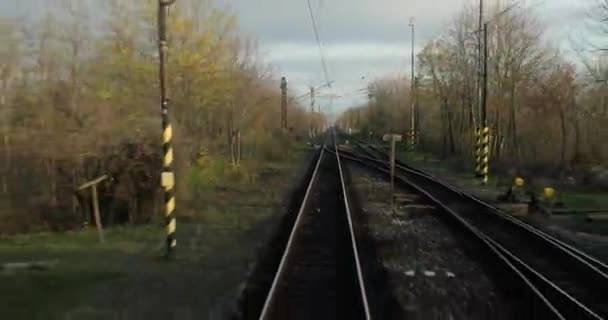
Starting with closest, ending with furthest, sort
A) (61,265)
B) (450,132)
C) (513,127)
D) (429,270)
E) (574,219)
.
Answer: (61,265) → (429,270) → (574,219) → (513,127) → (450,132)

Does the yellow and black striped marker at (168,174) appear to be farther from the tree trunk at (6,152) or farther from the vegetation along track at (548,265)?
the vegetation along track at (548,265)

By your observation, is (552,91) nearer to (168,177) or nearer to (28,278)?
(168,177)

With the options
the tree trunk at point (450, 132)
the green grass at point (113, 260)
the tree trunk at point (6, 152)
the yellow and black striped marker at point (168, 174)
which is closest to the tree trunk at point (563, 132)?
the tree trunk at point (450, 132)

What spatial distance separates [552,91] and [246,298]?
31954mm

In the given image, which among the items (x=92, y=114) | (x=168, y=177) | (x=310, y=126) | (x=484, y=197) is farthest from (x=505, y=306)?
(x=310, y=126)

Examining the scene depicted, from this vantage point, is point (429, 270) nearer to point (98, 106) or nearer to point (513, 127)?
point (98, 106)

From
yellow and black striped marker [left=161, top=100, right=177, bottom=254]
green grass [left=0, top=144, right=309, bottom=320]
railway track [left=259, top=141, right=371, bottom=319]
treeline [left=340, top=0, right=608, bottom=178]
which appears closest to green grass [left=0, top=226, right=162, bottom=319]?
green grass [left=0, top=144, right=309, bottom=320]

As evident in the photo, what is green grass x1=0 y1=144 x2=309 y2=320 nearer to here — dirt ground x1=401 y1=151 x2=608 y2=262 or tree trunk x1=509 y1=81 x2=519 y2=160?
dirt ground x1=401 y1=151 x2=608 y2=262

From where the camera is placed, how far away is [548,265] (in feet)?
42.8

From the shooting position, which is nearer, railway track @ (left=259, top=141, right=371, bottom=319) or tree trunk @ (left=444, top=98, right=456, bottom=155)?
railway track @ (left=259, top=141, right=371, bottom=319)

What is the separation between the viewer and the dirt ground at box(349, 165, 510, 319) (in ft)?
31.2

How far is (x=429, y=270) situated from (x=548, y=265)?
2.47m

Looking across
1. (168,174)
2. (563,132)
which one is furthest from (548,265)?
(563,132)

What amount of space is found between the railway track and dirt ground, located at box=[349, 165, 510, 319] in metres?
0.67
